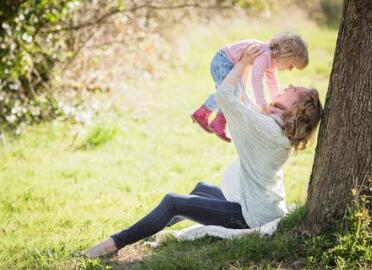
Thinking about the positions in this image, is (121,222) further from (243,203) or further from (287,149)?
(287,149)

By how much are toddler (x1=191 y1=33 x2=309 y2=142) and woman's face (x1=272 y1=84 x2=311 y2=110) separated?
0.16m

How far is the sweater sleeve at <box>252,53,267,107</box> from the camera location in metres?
4.30

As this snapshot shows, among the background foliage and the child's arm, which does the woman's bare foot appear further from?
the background foliage

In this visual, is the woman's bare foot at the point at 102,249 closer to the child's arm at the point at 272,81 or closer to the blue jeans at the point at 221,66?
the blue jeans at the point at 221,66

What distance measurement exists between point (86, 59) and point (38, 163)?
96.5 inches

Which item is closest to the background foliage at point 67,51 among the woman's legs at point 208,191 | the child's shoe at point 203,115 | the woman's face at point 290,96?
the child's shoe at point 203,115

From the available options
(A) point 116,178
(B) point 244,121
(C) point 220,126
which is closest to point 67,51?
(A) point 116,178

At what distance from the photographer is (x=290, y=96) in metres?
4.14

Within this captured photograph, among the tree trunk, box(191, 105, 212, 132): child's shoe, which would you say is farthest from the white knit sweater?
box(191, 105, 212, 132): child's shoe

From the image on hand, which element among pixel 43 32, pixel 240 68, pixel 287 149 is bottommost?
pixel 287 149

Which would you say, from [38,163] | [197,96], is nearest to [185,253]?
[38,163]

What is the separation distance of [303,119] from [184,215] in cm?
105

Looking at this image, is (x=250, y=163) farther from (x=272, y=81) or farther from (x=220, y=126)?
(x=272, y=81)

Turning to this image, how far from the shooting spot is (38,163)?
21.1 ft
